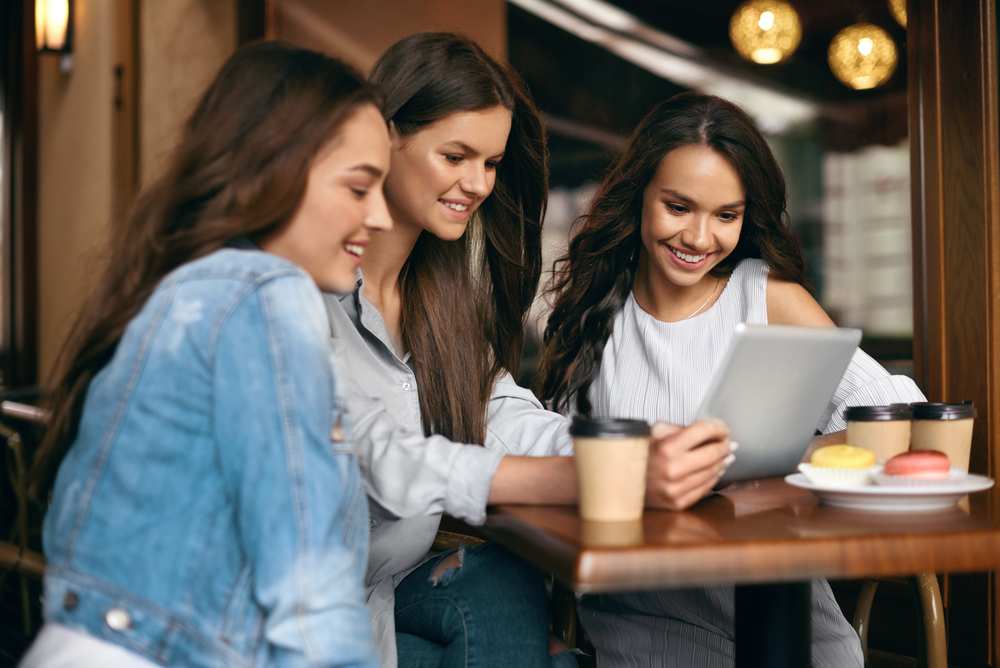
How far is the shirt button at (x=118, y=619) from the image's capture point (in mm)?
759

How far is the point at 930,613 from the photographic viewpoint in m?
1.41

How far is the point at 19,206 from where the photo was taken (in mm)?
5184

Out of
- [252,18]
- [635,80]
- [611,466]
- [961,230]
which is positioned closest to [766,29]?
[635,80]

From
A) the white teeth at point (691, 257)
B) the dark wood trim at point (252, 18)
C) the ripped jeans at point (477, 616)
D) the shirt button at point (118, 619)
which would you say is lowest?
the ripped jeans at point (477, 616)

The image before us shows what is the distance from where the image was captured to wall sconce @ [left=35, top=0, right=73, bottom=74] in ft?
15.5

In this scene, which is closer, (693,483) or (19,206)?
(693,483)

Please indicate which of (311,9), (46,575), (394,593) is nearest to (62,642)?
(46,575)

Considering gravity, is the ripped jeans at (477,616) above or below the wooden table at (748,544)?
below

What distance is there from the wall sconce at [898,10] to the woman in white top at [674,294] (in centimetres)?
65

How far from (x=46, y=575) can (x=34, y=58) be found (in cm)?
547

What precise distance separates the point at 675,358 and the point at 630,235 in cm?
35

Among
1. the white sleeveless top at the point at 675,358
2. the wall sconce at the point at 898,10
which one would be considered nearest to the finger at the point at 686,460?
the white sleeveless top at the point at 675,358

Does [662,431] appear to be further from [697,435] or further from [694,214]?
[694,214]

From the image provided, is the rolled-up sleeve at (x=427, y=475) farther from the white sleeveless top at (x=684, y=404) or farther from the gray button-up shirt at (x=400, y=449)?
the white sleeveless top at (x=684, y=404)
